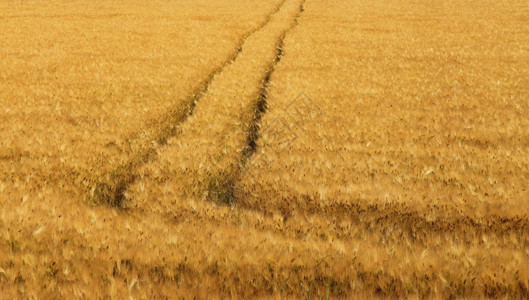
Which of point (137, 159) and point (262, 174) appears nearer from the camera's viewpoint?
point (262, 174)

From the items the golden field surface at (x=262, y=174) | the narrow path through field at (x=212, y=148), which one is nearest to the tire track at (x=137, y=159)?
the golden field surface at (x=262, y=174)

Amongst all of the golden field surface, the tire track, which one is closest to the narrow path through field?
the golden field surface

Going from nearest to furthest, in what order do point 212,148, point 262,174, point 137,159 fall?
point 262,174 < point 137,159 < point 212,148

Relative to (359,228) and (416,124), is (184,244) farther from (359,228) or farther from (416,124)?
(416,124)

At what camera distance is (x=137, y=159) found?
20.7 feet

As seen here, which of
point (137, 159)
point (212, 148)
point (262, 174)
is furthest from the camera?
point (212, 148)

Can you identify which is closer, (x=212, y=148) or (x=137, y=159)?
(x=137, y=159)

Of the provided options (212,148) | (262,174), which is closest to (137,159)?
(212,148)

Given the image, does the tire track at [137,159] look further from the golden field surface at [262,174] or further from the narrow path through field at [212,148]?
the narrow path through field at [212,148]

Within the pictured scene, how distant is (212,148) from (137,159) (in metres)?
1.04

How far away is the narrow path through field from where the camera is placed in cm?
540

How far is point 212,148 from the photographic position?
22.0 ft

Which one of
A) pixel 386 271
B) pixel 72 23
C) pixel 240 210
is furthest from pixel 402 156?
pixel 72 23

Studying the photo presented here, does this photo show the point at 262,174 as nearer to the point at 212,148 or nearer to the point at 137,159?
the point at 212,148
